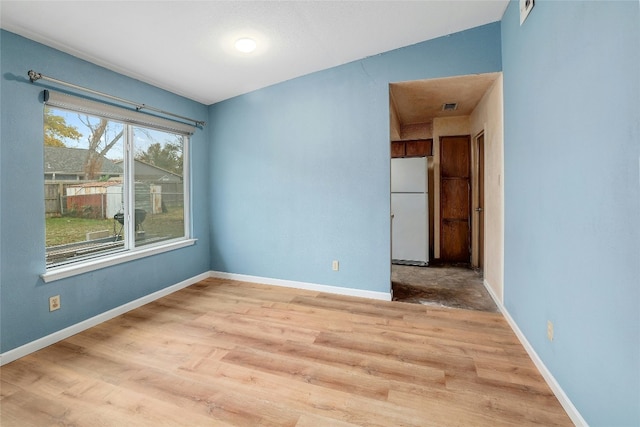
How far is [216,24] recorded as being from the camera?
2256 millimetres

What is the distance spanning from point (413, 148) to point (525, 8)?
298 cm

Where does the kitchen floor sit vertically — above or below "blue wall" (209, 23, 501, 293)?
below

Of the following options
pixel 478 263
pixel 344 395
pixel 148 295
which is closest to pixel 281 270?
pixel 148 295

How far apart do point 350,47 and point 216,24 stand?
4.23ft

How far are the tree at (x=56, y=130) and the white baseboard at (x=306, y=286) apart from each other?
2295 millimetres

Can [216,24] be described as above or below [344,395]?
above

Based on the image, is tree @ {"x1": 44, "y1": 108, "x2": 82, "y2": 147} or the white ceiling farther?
tree @ {"x1": 44, "y1": 108, "x2": 82, "y2": 147}

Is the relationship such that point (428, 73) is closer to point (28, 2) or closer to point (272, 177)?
point (272, 177)

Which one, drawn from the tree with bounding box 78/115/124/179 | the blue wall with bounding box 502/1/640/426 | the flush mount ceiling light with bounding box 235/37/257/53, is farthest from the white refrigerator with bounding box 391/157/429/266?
the tree with bounding box 78/115/124/179

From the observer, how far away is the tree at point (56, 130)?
2314 mm

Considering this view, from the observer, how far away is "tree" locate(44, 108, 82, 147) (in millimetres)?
2314

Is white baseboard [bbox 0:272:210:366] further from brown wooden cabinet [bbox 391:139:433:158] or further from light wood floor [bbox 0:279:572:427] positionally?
brown wooden cabinet [bbox 391:139:433:158]

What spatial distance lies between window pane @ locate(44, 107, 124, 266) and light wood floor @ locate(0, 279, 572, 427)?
0.79 metres

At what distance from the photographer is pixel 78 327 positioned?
8.05ft
